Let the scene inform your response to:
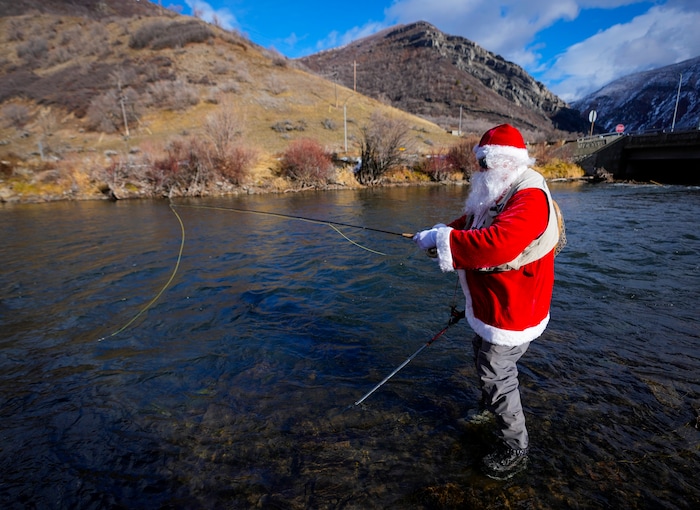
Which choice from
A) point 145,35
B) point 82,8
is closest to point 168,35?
point 145,35

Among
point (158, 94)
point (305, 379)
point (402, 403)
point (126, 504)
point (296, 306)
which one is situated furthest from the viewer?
point (158, 94)

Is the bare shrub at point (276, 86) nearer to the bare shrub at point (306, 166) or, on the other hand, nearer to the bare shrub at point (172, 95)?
the bare shrub at point (172, 95)

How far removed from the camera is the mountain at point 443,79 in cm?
10588

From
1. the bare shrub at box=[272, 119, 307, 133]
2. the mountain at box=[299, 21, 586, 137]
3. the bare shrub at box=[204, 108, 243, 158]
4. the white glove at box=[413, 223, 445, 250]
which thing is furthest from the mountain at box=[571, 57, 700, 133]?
the white glove at box=[413, 223, 445, 250]

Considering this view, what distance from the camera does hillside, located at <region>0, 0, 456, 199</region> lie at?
121ft

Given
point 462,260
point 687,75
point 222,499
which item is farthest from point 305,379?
point 687,75

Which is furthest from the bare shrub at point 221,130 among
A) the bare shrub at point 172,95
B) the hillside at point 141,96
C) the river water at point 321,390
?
the bare shrub at point 172,95

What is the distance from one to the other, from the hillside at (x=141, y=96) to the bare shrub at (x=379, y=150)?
756 cm

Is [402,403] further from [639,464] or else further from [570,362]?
[570,362]

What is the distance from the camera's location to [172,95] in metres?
51.9

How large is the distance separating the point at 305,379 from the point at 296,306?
8.16 feet

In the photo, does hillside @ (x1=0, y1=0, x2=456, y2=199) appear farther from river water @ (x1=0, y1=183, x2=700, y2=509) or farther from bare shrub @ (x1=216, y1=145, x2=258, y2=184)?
river water @ (x1=0, y1=183, x2=700, y2=509)

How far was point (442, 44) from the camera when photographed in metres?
150

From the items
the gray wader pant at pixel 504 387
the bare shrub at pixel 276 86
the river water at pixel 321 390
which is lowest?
the river water at pixel 321 390
